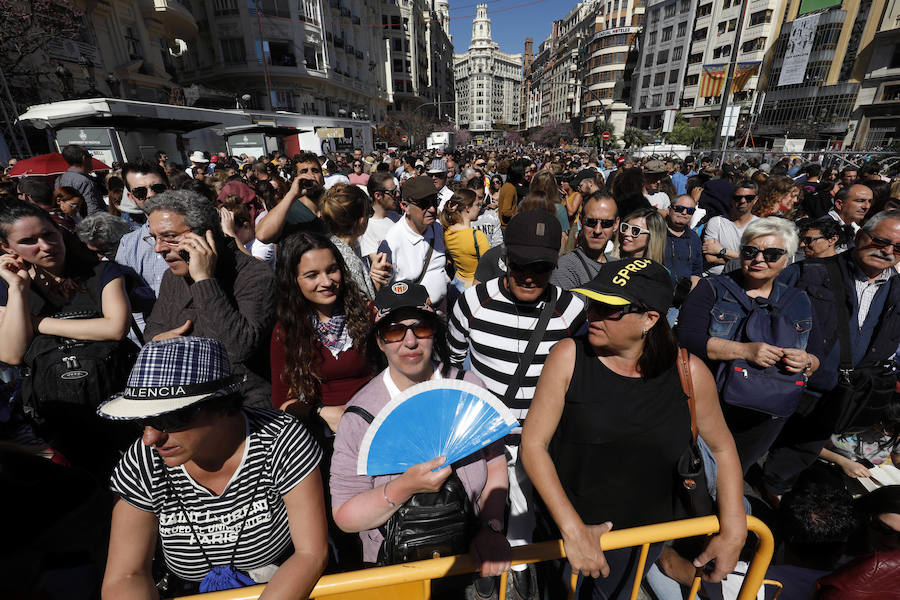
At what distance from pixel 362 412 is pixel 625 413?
3.95 feet

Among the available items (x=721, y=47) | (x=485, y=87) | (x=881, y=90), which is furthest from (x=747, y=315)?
(x=485, y=87)

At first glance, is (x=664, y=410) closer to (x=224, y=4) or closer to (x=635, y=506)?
(x=635, y=506)

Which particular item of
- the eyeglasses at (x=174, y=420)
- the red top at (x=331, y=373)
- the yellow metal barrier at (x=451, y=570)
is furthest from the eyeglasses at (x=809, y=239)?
the eyeglasses at (x=174, y=420)

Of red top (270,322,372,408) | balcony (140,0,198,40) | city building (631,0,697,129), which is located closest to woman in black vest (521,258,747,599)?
red top (270,322,372,408)

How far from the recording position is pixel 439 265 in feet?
13.3

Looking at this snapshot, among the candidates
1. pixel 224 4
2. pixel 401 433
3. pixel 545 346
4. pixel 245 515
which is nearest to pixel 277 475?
pixel 245 515

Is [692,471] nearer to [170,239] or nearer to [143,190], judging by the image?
[170,239]

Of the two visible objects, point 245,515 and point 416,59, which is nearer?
point 245,515

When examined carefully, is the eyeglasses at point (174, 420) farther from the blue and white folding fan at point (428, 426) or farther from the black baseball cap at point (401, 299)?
the black baseball cap at point (401, 299)

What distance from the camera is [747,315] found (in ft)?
8.54

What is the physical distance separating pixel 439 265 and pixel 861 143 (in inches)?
2092

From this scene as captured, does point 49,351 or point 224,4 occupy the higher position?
point 224,4

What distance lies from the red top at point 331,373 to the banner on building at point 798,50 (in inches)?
2366

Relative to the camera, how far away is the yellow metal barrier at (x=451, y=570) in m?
1.46
